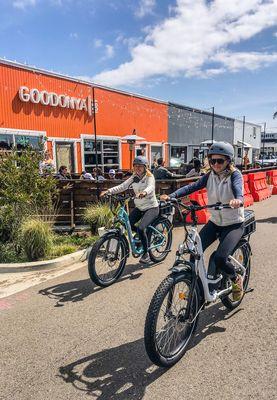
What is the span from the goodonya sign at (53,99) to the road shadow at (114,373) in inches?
535

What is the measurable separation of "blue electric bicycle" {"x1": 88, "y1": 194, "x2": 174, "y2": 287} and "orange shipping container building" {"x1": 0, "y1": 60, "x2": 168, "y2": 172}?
7379 mm

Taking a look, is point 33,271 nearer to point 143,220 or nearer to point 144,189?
point 143,220

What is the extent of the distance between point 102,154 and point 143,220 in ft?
48.8

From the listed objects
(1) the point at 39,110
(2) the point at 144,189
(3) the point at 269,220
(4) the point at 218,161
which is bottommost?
(3) the point at 269,220

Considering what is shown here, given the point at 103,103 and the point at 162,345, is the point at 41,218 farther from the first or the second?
the point at 103,103

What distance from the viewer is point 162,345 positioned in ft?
10.9

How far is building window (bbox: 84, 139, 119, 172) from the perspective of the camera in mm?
19125

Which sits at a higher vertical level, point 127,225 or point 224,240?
point 224,240

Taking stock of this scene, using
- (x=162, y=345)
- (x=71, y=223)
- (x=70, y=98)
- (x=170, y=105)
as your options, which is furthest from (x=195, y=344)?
(x=170, y=105)

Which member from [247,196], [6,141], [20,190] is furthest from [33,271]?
[6,141]

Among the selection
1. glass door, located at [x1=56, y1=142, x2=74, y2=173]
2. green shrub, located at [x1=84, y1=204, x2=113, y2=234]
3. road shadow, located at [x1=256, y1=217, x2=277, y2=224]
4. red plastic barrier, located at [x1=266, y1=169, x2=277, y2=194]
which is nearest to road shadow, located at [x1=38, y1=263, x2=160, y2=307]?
green shrub, located at [x1=84, y1=204, x2=113, y2=234]

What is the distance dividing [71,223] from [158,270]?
377cm

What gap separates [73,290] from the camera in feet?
17.2

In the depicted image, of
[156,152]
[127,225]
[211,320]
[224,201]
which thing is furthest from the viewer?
[156,152]
